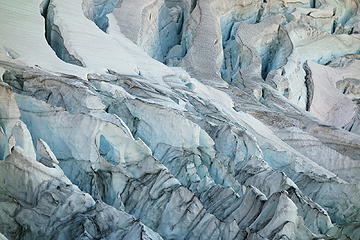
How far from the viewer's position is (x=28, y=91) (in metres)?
6.40

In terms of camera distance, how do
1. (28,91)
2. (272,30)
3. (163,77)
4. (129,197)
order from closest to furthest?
(129,197)
(28,91)
(163,77)
(272,30)

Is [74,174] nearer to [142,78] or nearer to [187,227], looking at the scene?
[187,227]

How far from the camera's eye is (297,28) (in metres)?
13.4

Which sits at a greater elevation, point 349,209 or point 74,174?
point 74,174

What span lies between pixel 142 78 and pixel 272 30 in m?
5.54

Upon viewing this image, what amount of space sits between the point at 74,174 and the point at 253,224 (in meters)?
1.84

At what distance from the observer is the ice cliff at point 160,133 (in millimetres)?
4863

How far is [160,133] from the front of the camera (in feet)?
21.6

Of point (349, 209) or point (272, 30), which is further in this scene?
point (272, 30)

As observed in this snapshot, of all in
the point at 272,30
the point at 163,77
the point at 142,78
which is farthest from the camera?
the point at 272,30

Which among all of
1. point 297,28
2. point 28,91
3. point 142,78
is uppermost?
point 28,91

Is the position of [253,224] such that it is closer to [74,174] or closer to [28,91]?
[74,174]

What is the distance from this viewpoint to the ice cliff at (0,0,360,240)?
4.86 meters

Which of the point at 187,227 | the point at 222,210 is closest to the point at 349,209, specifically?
the point at 222,210
